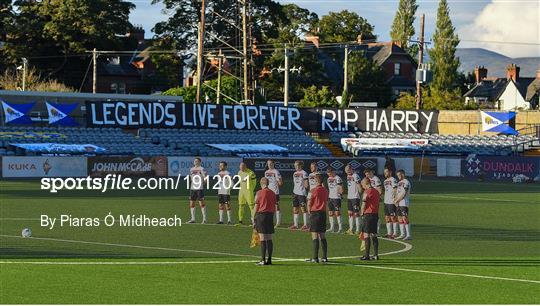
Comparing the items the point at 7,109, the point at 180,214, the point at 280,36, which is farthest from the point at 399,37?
the point at 180,214

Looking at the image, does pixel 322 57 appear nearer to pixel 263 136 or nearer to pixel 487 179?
pixel 263 136

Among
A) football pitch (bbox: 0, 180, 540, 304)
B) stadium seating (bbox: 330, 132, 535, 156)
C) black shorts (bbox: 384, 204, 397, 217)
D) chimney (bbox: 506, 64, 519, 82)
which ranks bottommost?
football pitch (bbox: 0, 180, 540, 304)

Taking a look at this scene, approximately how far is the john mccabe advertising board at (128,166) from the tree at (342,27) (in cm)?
6014

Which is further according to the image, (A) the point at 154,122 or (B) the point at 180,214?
(A) the point at 154,122

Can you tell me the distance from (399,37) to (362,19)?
17229 mm

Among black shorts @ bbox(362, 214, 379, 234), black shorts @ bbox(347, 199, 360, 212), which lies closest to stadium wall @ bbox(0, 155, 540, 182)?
black shorts @ bbox(347, 199, 360, 212)

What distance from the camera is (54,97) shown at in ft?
232

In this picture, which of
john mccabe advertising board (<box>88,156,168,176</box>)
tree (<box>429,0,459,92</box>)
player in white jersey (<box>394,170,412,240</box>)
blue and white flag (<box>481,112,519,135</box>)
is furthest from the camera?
tree (<box>429,0,459,92</box>)

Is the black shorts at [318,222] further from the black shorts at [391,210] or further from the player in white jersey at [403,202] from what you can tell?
the black shorts at [391,210]

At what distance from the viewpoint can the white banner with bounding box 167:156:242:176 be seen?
5853 centimetres

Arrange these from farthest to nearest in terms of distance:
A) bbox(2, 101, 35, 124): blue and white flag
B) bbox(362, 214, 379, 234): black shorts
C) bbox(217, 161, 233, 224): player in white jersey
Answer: bbox(2, 101, 35, 124): blue and white flag < bbox(217, 161, 233, 224): player in white jersey < bbox(362, 214, 379, 234): black shorts

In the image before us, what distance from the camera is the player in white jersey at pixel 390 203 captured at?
29656mm

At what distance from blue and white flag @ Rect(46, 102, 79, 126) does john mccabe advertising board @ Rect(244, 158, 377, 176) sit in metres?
14.8

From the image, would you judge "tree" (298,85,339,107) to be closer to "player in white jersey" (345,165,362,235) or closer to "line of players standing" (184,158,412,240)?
"line of players standing" (184,158,412,240)
